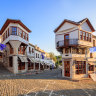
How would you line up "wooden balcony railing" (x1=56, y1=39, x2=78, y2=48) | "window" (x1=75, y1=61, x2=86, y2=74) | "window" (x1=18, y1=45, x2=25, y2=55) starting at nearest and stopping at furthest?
"wooden balcony railing" (x1=56, y1=39, x2=78, y2=48), "window" (x1=75, y1=61, x2=86, y2=74), "window" (x1=18, y1=45, x2=25, y2=55)

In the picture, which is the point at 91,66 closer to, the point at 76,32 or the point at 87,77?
the point at 87,77

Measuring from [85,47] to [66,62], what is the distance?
4.63 metres

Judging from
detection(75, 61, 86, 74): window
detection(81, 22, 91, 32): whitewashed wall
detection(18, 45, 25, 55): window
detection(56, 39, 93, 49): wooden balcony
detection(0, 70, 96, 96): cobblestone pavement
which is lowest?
detection(0, 70, 96, 96): cobblestone pavement

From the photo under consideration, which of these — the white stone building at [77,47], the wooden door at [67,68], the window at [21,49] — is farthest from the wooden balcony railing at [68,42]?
the window at [21,49]

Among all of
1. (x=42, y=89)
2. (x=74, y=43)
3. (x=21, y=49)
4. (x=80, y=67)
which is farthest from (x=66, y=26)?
(x=42, y=89)

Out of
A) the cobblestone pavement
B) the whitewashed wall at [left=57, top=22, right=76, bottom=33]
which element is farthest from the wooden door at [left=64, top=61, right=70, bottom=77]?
the whitewashed wall at [left=57, top=22, right=76, bottom=33]

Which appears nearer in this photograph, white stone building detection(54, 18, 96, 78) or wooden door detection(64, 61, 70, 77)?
white stone building detection(54, 18, 96, 78)

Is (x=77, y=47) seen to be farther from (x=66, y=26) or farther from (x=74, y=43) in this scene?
(x=66, y=26)

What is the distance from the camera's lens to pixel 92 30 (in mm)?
17438

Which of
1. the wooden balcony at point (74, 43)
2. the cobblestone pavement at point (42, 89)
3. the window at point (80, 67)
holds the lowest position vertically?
the cobblestone pavement at point (42, 89)

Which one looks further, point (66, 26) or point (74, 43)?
point (66, 26)

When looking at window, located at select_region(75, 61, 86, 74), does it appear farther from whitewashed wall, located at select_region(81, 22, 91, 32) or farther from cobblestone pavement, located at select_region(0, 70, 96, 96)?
whitewashed wall, located at select_region(81, 22, 91, 32)

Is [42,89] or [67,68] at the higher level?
[67,68]

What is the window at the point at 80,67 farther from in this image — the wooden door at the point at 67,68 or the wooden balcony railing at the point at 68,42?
the wooden balcony railing at the point at 68,42
